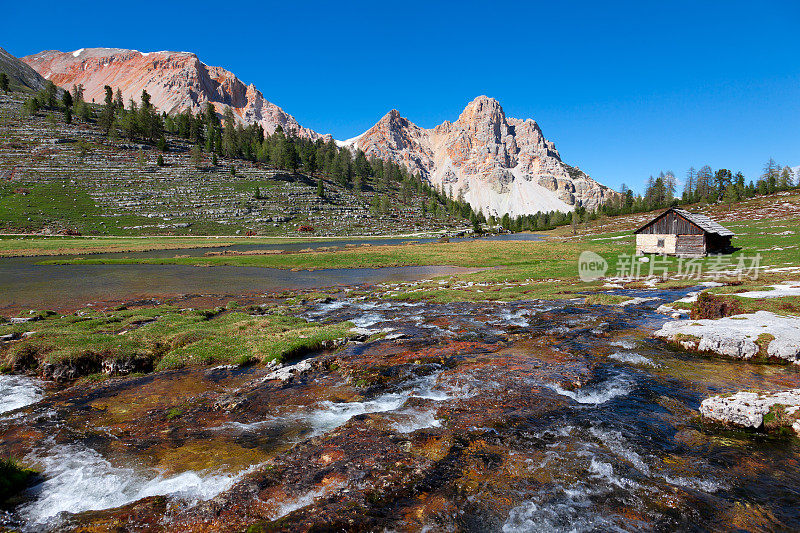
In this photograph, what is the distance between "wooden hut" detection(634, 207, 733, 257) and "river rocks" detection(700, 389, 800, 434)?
49715 mm

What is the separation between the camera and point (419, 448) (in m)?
9.86

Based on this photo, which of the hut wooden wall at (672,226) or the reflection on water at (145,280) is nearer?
the reflection on water at (145,280)

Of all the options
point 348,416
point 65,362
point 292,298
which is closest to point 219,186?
point 292,298

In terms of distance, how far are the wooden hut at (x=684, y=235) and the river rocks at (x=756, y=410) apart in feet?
163

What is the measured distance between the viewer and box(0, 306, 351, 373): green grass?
56.4 feet

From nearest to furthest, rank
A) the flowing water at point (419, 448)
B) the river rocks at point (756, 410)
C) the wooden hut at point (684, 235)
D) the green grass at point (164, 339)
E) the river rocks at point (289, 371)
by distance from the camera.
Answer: the flowing water at point (419, 448) → the river rocks at point (756, 410) → the river rocks at point (289, 371) → the green grass at point (164, 339) → the wooden hut at point (684, 235)

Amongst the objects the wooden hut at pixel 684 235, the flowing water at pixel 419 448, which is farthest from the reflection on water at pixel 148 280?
the wooden hut at pixel 684 235

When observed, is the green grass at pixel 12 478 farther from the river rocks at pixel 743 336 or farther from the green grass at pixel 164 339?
the river rocks at pixel 743 336

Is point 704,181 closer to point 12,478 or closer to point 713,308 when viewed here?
point 713,308

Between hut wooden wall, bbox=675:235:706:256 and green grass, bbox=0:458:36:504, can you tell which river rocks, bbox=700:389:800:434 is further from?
hut wooden wall, bbox=675:235:706:256

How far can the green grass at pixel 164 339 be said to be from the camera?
677 inches

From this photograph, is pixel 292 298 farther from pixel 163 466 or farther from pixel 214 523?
pixel 214 523

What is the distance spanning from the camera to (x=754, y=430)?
10.2 m

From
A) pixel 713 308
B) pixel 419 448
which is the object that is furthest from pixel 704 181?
pixel 419 448
